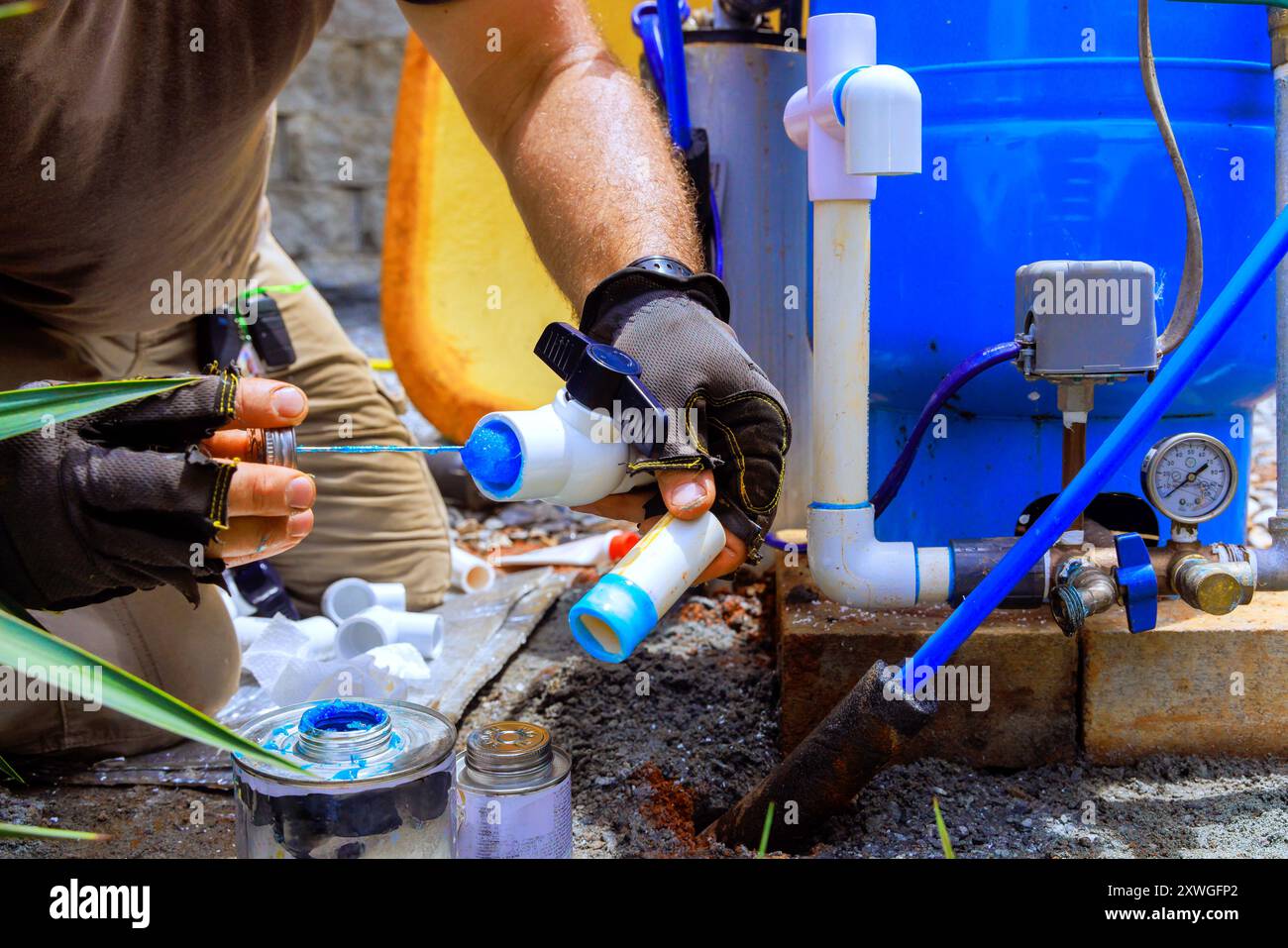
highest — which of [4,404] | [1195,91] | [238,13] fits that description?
[238,13]

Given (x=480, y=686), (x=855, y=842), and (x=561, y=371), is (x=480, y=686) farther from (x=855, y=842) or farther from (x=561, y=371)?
(x=561, y=371)

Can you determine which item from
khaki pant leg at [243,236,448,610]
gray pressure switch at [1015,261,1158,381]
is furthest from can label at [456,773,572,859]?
khaki pant leg at [243,236,448,610]

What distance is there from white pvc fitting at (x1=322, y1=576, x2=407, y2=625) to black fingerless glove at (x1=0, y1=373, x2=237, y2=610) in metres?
0.89

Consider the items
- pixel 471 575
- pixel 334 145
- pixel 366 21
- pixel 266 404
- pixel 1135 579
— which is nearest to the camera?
pixel 266 404

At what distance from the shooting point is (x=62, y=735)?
149cm

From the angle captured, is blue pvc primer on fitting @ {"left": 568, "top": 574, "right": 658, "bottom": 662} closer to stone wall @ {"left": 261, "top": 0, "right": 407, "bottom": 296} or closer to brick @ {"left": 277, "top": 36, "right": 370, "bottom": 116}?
stone wall @ {"left": 261, "top": 0, "right": 407, "bottom": 296}

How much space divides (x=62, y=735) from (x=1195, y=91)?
157 centimetres

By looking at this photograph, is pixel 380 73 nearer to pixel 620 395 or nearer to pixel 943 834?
pixel 620 395

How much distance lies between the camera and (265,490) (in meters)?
1.06

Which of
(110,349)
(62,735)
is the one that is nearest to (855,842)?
(62,735)

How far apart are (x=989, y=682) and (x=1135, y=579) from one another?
23cm

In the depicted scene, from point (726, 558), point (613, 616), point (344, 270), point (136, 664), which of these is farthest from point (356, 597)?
point (344, 270)

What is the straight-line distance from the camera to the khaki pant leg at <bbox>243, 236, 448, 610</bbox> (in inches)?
83.3

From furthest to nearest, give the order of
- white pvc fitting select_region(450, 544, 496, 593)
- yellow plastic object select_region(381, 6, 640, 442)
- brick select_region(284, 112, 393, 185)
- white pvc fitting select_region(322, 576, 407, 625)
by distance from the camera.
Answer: brick select_region(284, 112, 393, 185) → yellow plastic object select_region(381, 6, 640, 442) → white pvc fitting select_region(450, 544, 496, 593) → white pvc fitting select_region(322, 576, 407, 625)
